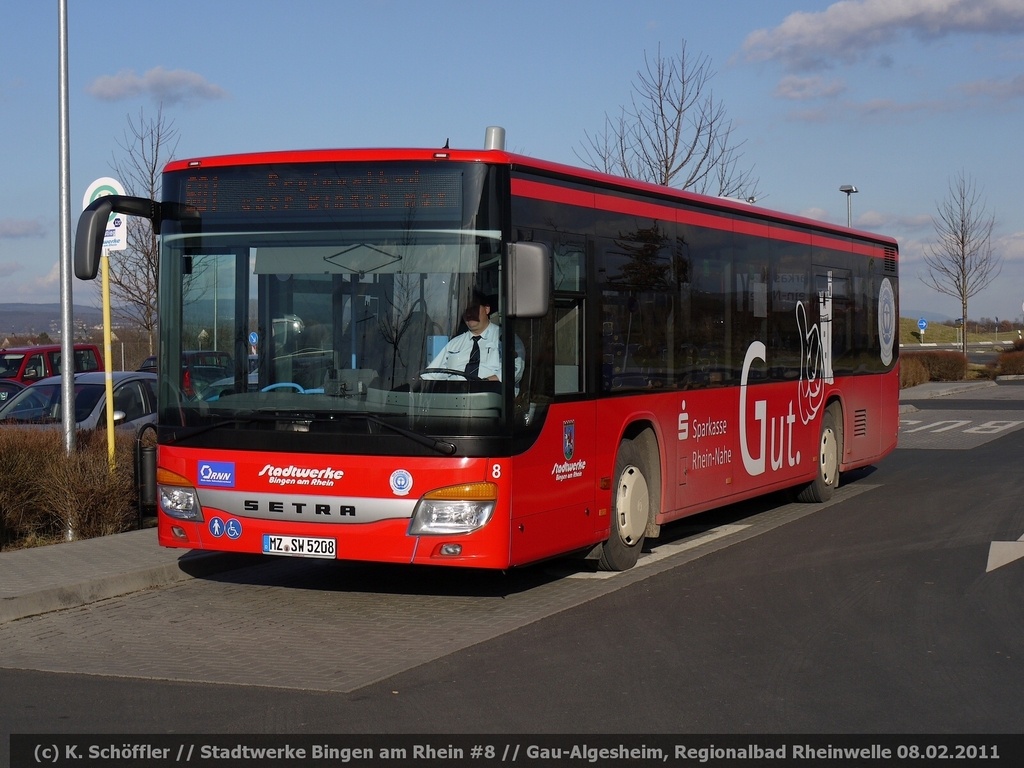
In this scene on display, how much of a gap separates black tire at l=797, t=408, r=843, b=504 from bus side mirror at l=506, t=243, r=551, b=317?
756 cm

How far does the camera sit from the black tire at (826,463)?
1530 centimetres

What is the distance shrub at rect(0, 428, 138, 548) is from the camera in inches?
472

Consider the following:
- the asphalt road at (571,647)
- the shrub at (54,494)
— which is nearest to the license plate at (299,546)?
the asphalt road at (571,647)

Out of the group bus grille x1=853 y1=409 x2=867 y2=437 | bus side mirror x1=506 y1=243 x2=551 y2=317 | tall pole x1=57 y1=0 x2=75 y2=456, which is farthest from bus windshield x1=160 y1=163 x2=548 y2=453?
bus grille x1=853 y1=409 x2=867 y2=437

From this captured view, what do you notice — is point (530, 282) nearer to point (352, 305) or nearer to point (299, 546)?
point (352, 305)

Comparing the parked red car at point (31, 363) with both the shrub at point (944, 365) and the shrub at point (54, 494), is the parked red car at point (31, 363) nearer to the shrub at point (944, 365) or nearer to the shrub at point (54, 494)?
the shrub at point (54, 494)

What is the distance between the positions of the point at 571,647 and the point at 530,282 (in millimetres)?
2359

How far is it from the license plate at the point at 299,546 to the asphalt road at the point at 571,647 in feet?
1.59

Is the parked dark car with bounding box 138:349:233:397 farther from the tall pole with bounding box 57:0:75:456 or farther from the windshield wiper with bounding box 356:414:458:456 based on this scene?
the tall pole with bounding box 57:0:75:456

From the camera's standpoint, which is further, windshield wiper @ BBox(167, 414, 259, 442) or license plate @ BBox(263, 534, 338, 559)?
windshield wiper @ BBox(167, 414, 259, 442)

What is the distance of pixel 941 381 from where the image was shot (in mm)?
49188

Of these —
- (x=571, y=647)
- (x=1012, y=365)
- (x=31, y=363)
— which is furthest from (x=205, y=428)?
(x=1012, y=365)
